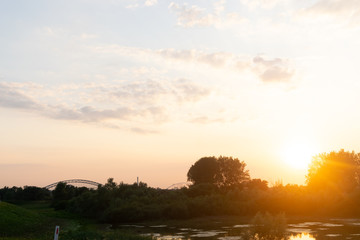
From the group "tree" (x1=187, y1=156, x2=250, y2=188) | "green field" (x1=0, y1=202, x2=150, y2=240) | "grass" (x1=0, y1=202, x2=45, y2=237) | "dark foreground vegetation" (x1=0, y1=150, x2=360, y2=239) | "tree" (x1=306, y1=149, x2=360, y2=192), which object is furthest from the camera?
"tree" (x1=187, y1=156, x2=250, y2=188)

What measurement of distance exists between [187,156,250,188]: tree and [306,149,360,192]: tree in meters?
21.9

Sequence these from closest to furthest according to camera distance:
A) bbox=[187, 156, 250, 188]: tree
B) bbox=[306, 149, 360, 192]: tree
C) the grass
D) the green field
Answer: the green field < the grass < bbox=[306, 149, 360, 192]: tree < bbox=[187, 156, 250, 188]: tree

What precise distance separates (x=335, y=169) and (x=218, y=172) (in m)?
33.6

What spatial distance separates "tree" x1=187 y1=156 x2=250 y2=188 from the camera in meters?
115

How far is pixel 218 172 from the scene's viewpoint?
4540 inches

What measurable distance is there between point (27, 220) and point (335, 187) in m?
59.4

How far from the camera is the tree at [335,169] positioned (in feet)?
310

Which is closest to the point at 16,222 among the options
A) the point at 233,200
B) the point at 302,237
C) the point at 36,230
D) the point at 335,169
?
the point at 36,230

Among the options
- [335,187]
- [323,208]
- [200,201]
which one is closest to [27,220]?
[200,201]

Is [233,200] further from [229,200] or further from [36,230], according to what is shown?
[36,230]

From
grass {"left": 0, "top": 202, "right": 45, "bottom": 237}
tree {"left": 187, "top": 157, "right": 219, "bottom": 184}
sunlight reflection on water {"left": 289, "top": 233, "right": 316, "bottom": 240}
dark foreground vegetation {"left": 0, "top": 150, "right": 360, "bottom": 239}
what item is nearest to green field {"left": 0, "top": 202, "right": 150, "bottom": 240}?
grass {"left": 0, "top": 202, "right": 45, "bottom": 237}

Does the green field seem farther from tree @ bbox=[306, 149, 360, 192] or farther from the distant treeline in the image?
tree @ bbox=[306, 149, 360, 192]

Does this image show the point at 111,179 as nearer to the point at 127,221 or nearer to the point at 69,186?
the point at 127,221

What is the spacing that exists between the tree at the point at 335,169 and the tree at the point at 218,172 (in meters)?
21.9
